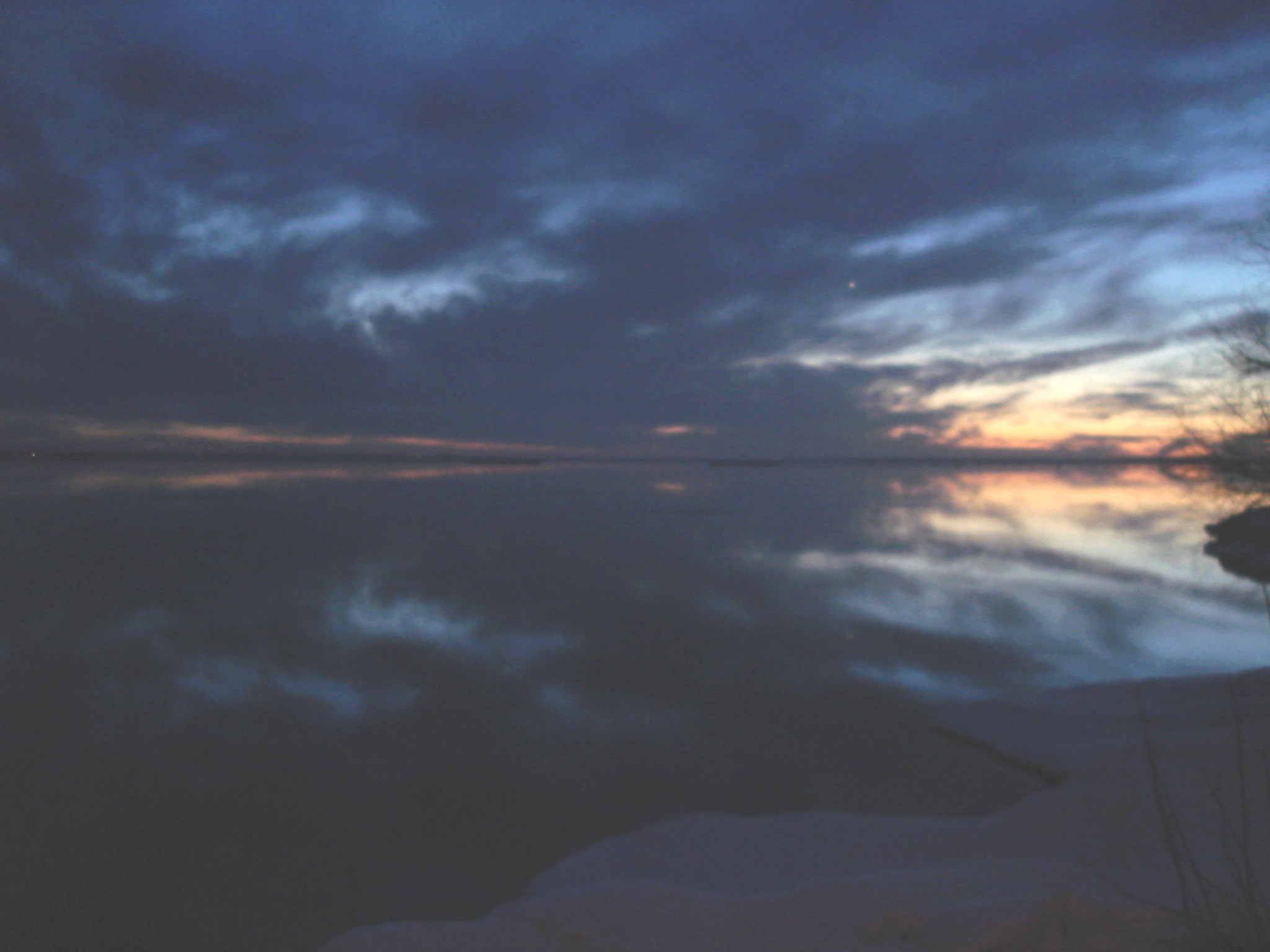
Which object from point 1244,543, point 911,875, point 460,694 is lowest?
point 911,875

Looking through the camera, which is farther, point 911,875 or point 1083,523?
point 1083,523

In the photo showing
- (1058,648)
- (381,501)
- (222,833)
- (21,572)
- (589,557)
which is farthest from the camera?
(381,501)

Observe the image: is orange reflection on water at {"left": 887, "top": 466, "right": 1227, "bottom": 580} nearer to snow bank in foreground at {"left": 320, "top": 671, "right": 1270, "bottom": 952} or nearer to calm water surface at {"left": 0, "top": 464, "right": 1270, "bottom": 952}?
calm water surface at {"left": 0, "top": 464, "right": 1270, "bottom": 952}

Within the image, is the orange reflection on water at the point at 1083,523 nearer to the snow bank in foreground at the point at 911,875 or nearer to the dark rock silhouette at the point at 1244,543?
the dark rock silhouette at the point at 1244,543

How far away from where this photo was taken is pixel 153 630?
452 inches

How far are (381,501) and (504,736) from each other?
3437cm

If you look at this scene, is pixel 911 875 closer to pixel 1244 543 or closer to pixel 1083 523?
pixel 1244 543

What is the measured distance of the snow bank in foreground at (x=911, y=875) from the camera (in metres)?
3.44

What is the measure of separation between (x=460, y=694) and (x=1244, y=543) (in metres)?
23.6

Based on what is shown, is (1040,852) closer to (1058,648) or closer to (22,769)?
(1058,648)

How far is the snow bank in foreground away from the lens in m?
3.44

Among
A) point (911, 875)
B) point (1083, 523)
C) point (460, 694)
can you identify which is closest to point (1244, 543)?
point (1083, 523)

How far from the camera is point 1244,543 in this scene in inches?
875

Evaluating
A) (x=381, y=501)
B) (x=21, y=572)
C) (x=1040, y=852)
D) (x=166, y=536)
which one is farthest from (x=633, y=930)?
(x=381, y=501)
